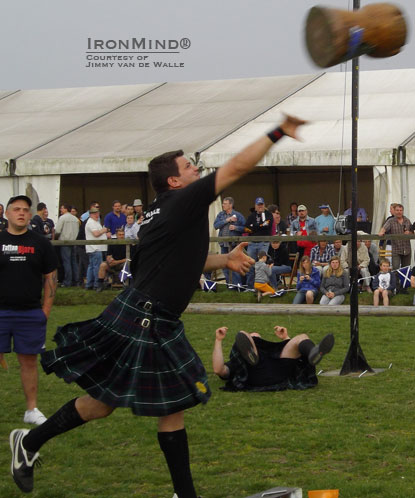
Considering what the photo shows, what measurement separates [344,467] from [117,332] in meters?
1.48

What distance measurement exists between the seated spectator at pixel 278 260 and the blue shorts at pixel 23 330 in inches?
290

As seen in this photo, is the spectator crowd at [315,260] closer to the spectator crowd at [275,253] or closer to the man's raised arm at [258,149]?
the spectator crowd at [275,253]

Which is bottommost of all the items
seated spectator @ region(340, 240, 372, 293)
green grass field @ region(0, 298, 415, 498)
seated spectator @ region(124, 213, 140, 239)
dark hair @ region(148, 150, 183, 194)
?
green grass field @ region(0, 298, 415, 498)

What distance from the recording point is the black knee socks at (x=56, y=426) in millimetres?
4211

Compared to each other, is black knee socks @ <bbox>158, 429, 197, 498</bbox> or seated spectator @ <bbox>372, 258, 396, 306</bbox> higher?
seated spectator @ <bbox>372, 258, 396, 306</bbox>

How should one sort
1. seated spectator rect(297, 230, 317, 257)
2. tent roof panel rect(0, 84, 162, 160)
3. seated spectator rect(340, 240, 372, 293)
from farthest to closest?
tent roof panel rect(0, 84, 162, 160), seated spectator rect(297, 230, 317, 257), seated spectator rect(340, 240, 372, 293)

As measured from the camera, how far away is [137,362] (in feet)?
13.3

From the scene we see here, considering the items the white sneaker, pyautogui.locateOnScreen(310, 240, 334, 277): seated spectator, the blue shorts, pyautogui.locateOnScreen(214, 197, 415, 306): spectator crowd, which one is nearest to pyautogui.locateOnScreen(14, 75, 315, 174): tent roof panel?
pyautogui.locateOnScreen(214, 197, 415, 306): spectator crowd

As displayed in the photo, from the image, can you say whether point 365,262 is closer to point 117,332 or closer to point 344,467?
point 344,467

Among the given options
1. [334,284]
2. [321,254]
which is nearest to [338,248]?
[321,254]

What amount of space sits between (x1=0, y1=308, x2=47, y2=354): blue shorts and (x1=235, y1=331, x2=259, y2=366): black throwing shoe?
4.66 feet

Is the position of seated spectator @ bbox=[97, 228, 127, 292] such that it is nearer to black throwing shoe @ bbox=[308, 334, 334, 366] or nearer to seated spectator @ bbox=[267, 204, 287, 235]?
seated spectator @ bbox=[267, 204, 287, 235]

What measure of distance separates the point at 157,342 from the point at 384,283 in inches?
345

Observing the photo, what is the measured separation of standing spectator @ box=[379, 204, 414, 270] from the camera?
42.3 ft
